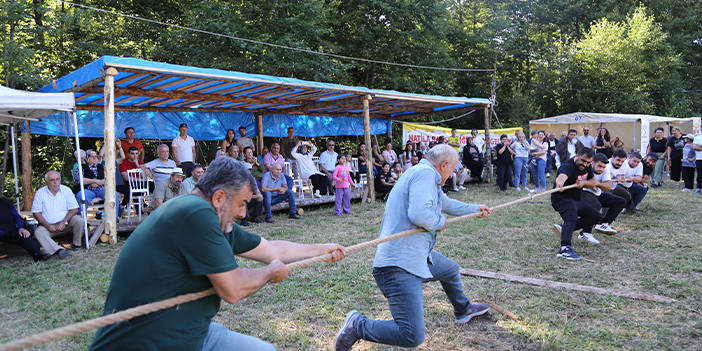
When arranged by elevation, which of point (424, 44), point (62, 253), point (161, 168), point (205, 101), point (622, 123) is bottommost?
point (62, 253)

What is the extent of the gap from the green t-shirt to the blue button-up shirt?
1.47 meters

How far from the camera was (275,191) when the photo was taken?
31.2ft

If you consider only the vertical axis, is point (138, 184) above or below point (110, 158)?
below

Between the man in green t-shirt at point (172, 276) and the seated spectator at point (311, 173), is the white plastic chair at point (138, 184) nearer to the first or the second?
the seated spectator at point (311, 173)

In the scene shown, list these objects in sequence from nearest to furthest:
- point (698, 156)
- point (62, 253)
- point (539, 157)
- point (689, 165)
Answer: point (62, 253) < point (698, 156) < point (689, 165) < point (539, 157)

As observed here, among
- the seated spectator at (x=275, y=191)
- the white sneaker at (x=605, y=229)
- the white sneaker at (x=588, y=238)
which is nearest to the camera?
the white sneaker at (x=588, y=238)

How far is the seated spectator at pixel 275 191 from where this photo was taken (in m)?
9.16

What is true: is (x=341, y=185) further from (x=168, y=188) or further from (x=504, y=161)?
(x=504, y=161)

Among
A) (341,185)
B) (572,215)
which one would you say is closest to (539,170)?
(341,185)

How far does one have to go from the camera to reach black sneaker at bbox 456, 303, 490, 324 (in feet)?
12.4

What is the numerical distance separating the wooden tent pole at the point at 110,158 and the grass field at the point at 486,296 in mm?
426

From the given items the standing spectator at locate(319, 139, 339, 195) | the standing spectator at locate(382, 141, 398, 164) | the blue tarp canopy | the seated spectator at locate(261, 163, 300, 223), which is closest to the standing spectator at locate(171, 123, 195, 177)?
the blue tarp canopy

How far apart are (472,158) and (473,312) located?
11.8 m

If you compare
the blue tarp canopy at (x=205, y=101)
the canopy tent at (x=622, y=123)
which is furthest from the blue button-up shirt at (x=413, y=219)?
the canopy tent at (x=622, y=123)
